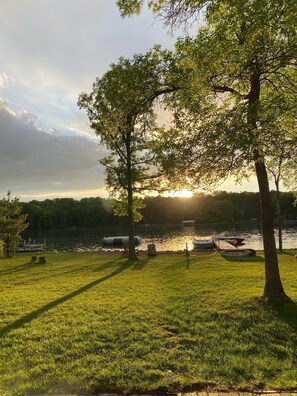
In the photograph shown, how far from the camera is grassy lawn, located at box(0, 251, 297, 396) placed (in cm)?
542

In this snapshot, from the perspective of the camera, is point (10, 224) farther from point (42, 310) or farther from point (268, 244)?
point (268, 244)

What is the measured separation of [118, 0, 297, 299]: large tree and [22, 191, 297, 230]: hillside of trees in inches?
4183

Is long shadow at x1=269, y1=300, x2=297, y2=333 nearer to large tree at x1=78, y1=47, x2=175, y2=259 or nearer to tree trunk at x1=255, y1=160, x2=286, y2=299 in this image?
tree trunk at x1=255, y1=160, x2=286, y2=299

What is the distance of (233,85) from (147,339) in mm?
7330

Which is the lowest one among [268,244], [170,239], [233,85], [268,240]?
[170,239]

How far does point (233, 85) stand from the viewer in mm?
9562

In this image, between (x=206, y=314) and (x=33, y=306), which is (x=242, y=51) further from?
(x=33, y=306)

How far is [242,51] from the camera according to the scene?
7.15 metres

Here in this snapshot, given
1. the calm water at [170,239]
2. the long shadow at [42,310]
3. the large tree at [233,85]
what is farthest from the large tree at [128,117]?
the calm water at [170,239]

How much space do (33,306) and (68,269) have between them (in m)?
10.1

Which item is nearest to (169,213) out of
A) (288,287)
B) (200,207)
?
(200,207)

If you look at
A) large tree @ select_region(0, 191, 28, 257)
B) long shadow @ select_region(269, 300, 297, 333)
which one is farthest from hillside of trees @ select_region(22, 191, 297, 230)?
long shadow @ select_region(269, 300, 297, 333)

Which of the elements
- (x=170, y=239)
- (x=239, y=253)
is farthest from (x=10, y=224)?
(x=170, y=239)

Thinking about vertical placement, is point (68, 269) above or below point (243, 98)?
below
